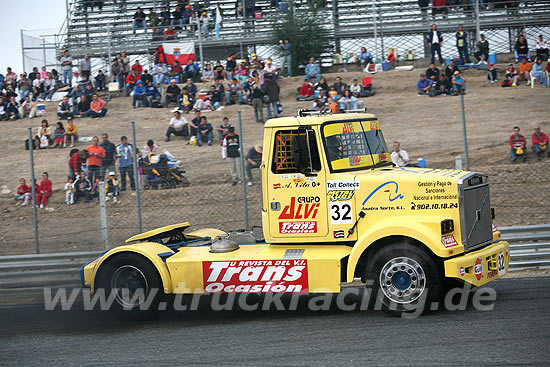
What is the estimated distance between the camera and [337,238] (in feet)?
29.0

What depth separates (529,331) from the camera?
7.39 m

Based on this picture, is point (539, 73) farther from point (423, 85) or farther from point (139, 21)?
point (139, 21)

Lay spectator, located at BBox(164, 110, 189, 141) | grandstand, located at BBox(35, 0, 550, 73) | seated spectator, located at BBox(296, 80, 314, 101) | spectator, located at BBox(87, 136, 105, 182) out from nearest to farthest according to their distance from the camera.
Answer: spectator, located at BBox(87, 136, 105, 182)
spectator, located at BBox(164, 110, 189, 141)
seated spectator, located at BBox(296, 80, 314, 101)
grandstand, located at BBox(35, 0, 550, 73)

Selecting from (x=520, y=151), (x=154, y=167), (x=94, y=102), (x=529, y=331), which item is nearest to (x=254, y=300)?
(x=529, y=331)

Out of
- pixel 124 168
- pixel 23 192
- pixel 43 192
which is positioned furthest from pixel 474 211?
pixel 23 192

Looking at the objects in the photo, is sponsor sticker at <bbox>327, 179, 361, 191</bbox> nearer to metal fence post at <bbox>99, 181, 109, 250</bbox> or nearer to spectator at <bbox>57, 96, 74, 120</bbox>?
metal fence post at <bbox>99, 181, 109, 250</bbox>

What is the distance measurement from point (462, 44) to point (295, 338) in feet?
78.9

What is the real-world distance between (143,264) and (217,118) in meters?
17.6

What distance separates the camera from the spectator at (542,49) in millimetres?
28828

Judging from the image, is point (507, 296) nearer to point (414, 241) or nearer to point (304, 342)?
point (414, 241)

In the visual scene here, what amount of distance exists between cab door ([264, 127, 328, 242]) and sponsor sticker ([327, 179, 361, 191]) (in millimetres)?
91

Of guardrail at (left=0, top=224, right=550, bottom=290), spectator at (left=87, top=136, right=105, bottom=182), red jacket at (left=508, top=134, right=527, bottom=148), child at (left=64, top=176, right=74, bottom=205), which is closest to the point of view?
guardrail at (left=0, top=224, right=550, bottom=290)

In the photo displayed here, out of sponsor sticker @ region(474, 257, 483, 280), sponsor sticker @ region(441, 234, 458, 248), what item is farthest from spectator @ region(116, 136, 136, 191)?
sponsor sticker @ region(474, 257, 483, 280)

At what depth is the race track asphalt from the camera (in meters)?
6.88
